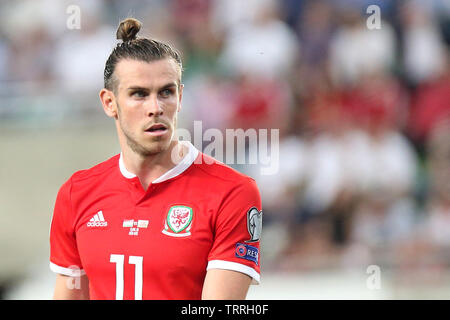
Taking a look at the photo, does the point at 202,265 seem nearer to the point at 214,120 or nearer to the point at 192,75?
the point at 214,120

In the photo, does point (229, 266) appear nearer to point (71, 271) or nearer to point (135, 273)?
point (135, 273)

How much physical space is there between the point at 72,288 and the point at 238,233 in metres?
0.76

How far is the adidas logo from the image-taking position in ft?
10.0

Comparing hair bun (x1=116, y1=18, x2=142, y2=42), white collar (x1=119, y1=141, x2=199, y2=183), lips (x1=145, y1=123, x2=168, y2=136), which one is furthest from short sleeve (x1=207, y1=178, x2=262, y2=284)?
hair bun (x1=116, y1=18, x2=142, y2=42)

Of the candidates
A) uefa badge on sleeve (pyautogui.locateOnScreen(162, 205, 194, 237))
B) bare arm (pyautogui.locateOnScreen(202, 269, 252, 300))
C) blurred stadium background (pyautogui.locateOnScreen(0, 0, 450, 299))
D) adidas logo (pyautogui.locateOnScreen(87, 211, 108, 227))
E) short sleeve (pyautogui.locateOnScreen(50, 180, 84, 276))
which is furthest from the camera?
blurred stadium background (pyautogui.locateOnScreen(0, 0, 450, 299))

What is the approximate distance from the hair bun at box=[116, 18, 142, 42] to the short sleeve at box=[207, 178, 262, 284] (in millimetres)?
761

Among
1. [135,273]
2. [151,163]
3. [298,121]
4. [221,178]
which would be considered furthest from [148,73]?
[298,121]

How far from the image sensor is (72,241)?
3170 millimetres

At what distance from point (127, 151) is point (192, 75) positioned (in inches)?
174

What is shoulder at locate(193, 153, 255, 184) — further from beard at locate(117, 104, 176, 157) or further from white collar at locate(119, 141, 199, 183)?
beard at locate(117, 104, 176, 157)

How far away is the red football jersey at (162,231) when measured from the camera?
9.44ft

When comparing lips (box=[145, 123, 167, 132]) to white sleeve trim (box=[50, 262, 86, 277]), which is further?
white sleeve trim (box=[50, 262, 86, 277])

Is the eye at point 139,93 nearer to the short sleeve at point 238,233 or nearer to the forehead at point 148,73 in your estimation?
the forehead at point 148,73
